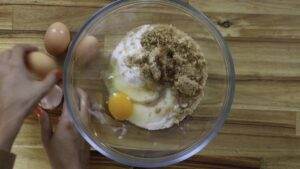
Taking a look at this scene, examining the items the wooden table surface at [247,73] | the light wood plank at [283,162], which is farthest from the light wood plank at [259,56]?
the light wood plank at [283,162]

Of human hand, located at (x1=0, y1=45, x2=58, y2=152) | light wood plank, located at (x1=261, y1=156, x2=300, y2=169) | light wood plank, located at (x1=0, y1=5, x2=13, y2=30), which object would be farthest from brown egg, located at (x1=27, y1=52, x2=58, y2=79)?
light wood plank, located at (x1=261, y1=156, x2=300, y2=169)

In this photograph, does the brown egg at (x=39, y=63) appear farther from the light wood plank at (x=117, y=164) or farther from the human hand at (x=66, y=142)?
the light wood plank at (x=117, y=164)

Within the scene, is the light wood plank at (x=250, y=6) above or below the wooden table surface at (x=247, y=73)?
above

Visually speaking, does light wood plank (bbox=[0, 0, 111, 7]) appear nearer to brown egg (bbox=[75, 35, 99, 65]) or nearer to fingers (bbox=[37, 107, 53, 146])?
brown egg (bbox=[75, 35, 99, 65])

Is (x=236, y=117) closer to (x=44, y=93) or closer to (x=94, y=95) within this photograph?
→ (x=94, y=95)

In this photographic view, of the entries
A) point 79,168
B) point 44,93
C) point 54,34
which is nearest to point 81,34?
point 54,34

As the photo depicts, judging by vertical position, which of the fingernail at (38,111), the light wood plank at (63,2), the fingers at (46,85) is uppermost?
the light wood plank at (63,2)
